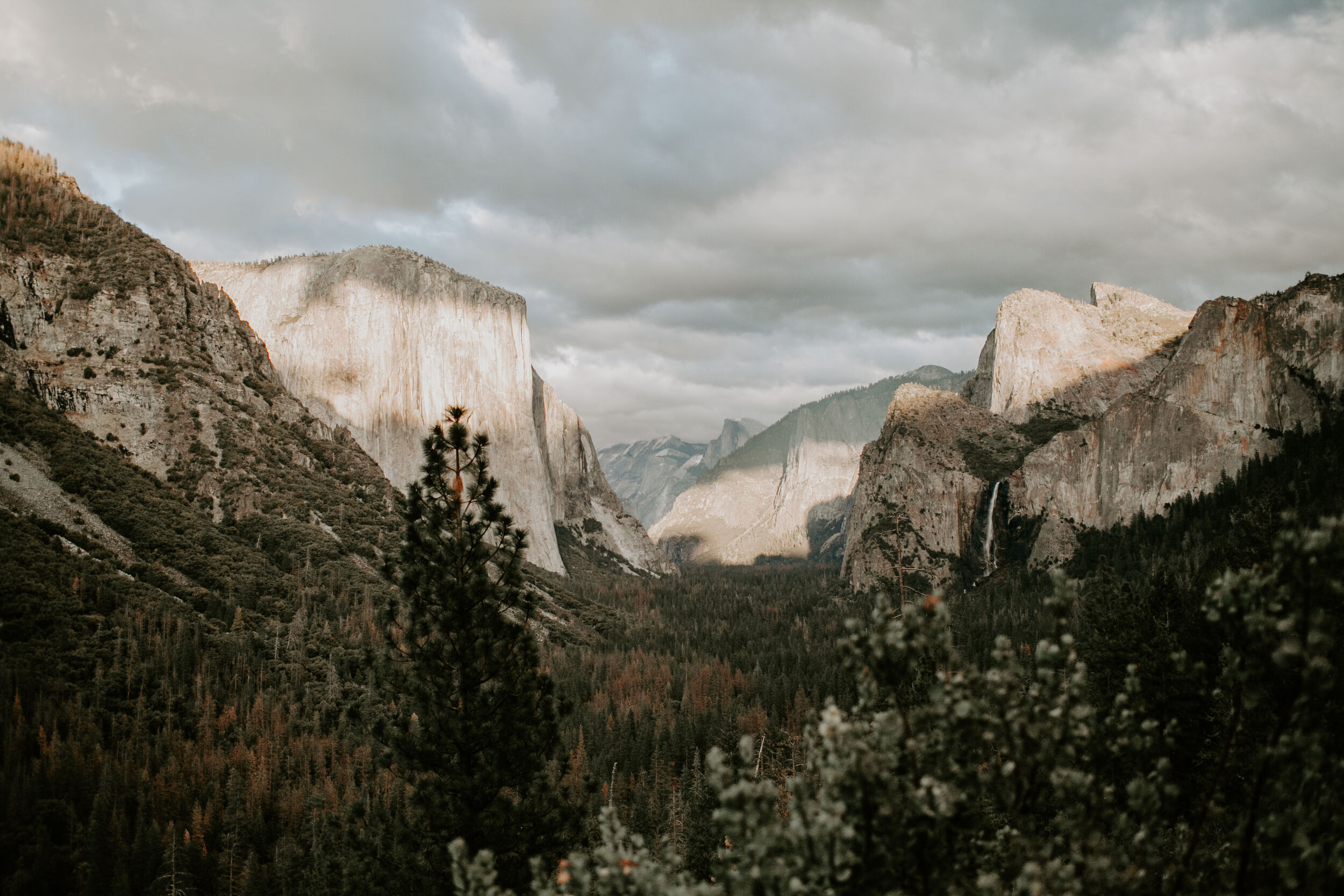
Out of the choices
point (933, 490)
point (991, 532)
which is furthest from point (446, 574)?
point (933, 490)

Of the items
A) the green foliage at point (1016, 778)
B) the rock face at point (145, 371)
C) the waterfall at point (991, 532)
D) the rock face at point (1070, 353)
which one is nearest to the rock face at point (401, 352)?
the rock face at point (145, 371)

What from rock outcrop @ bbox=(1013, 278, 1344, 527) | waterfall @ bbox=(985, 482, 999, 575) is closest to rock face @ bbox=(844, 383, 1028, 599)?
waterfall @ bbox=(985, 482, 999, 575)

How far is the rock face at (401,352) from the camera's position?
4993 inches

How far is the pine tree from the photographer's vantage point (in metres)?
17.1

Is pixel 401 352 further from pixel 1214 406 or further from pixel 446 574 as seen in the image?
pixel 1214 406

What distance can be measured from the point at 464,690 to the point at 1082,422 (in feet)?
500

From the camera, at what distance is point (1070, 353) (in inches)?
6201

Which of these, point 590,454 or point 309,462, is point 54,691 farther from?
point 590,454

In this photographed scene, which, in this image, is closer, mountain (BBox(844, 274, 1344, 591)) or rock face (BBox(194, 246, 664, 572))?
mountain (BBox(844, 274, 1344, 591))

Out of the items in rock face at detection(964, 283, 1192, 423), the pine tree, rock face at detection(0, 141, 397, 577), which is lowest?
the pine tree

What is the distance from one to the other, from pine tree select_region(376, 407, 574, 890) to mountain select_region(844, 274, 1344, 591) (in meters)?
74.5

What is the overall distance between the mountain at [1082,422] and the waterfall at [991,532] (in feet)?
0.73

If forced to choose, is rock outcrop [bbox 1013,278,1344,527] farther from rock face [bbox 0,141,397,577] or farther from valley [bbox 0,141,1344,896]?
rock face [bbox 0,141,397,577]

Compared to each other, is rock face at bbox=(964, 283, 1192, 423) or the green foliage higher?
rock face at bbox=(964, 283, 1192, 423)
